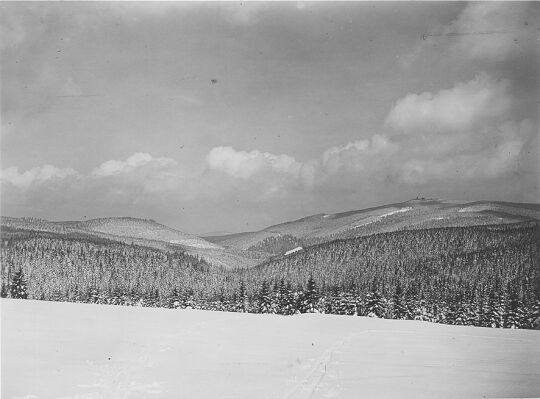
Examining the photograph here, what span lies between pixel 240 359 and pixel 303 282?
22.9ft

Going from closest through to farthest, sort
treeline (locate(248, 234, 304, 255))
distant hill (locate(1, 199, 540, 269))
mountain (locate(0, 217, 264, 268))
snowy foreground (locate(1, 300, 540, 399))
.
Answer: snowy foreground (locate(1, 300, 540, 399)) → mountain (locate(0, 217, 264, 268)) → distant hill (locate(1, 199, 540, 269)) → treeline (locate(248, 234, 304, 255))

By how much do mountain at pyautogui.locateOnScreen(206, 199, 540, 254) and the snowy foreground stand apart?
2458 millimetres

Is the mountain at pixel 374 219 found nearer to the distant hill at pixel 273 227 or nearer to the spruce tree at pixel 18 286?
the distant hill at pixel 273 227

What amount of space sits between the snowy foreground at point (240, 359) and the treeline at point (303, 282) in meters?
2.89

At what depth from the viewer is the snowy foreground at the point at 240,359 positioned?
22.5ft

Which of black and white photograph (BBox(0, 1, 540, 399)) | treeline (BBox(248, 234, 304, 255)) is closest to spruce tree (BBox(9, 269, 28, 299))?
black and white photograph (BBox(0, 1, 540, 399))

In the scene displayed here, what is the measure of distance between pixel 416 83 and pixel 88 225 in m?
7.29

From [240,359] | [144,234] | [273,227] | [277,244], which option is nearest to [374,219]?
[277,244]

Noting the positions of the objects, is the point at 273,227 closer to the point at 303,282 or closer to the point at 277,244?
the point at 277,244

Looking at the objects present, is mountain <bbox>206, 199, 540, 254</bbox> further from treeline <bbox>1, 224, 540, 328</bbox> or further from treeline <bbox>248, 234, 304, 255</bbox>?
treeline <bbox>1, 224, 540, 328</bbox>

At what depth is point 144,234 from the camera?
11258mm

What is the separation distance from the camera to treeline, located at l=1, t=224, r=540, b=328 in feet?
39.4

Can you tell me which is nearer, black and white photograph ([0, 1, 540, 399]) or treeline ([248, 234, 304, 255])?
black and white photograph ([0, 1, 540, 399])

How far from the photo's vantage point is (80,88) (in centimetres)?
891
